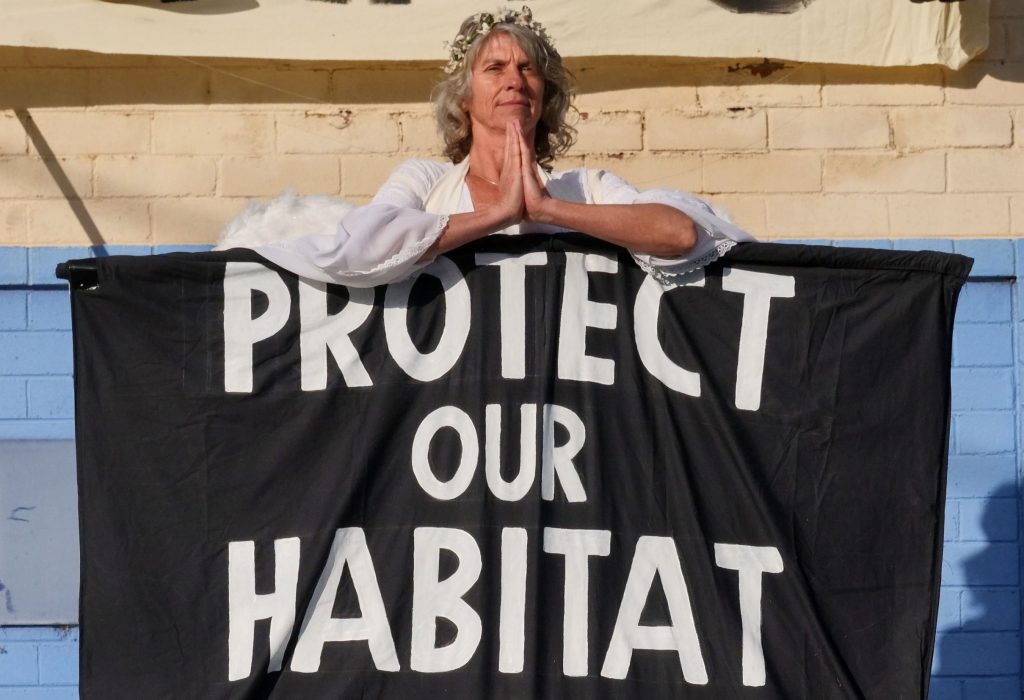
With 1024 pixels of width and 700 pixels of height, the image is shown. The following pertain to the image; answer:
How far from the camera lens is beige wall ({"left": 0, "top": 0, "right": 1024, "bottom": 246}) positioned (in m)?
4.72

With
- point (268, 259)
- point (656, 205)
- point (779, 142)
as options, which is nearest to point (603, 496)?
point (656, 205)

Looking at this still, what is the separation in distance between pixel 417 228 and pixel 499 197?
207mm

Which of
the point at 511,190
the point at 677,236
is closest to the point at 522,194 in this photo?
the point at 511,190

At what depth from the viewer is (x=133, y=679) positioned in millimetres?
2941

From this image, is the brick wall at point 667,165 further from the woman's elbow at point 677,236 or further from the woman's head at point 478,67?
the woman's elbow at point 677,236

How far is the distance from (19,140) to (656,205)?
2801mm

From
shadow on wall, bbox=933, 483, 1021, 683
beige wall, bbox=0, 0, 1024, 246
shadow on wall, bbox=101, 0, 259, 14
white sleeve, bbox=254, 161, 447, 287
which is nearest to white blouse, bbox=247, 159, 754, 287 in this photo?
white sleeve, bbox=254, 161, 447, 287

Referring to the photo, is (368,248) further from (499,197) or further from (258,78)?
(258,78)

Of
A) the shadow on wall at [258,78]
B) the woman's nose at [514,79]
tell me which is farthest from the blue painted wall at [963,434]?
the woman's nose at [514,79]

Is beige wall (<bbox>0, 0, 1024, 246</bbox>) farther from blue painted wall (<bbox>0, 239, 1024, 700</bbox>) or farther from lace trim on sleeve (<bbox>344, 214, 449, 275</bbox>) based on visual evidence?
lace trim on sleeve (<bbox>344, 214, 449, 275</bbox>)

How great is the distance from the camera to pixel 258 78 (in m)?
4.75

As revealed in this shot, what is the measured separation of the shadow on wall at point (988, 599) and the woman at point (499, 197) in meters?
2.23

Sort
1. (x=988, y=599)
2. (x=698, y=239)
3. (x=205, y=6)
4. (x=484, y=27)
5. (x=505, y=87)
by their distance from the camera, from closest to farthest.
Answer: (x=698, y=239) → (x=505, y=87) → (x=484, y=27) → (x=205, y=6) → (x=988, y=599)

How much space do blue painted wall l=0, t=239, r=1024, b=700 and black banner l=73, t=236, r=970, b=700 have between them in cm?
173
